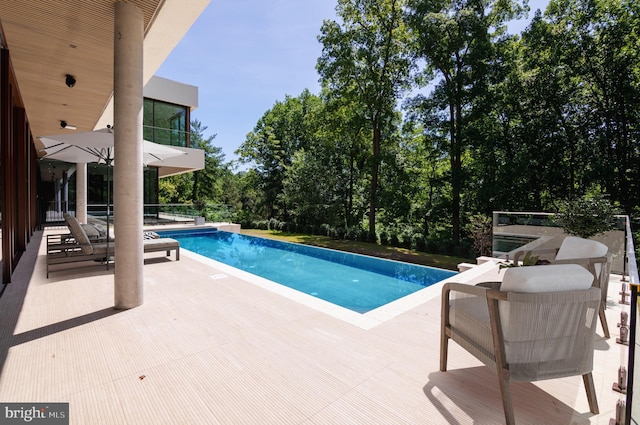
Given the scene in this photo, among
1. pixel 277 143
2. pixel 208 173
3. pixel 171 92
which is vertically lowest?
pixel 208 173

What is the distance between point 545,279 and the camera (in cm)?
184

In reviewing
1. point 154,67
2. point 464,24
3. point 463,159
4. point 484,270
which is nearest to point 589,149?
point 463,159

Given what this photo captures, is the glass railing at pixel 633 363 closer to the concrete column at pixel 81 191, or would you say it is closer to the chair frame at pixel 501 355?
the chair frame at pixel 501 355

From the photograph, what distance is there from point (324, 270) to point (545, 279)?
8117 millimetres

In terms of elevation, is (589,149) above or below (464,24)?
below

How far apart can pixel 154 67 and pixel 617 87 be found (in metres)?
16.6

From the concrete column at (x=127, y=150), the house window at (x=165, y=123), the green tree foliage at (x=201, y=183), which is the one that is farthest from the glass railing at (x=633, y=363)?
the green tree foliage at (x=201, y=183)

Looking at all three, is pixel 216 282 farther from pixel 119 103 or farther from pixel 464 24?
pixel 464 24

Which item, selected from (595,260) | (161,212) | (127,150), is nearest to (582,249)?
(595,260)

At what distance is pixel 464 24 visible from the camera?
1428 cm

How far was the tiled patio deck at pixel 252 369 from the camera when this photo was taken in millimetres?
2000

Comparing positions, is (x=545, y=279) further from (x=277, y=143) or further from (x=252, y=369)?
(x=277, y=143)

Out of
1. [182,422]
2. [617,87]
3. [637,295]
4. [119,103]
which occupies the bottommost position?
[182,422]

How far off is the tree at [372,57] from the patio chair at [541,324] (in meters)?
15.1
